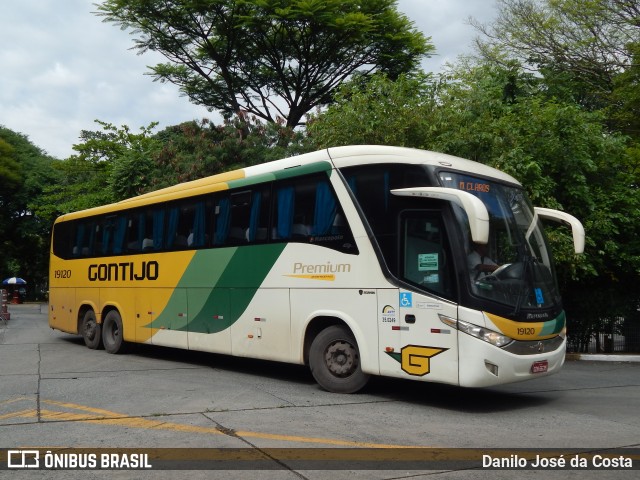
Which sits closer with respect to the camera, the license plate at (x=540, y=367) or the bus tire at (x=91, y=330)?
the license plate at (x=540, y=367)

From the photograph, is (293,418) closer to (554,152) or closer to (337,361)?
(337,361)

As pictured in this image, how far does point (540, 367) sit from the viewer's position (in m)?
8.72

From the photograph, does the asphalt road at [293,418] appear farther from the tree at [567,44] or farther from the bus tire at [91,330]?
the tree at [567,44]

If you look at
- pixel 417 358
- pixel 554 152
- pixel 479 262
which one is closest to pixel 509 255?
pixel 479 262

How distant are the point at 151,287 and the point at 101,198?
1770cm

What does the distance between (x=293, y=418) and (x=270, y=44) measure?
2357 centimetres

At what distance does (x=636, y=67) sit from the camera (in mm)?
19156

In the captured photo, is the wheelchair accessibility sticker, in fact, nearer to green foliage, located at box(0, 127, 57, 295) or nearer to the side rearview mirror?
the side rearview mirror

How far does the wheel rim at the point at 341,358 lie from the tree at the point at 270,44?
18.2 m

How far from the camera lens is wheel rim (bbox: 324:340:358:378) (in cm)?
966

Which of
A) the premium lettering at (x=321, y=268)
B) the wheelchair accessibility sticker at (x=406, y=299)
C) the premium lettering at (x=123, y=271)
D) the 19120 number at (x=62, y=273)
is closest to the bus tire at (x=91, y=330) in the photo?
the premium lettering at (x=123, y=271)

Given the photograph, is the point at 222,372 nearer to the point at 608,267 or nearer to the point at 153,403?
the point at 153,403

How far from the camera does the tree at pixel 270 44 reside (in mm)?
27500

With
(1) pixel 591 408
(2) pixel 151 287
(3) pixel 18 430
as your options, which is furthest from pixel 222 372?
(1) pixel 591 408
